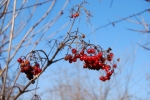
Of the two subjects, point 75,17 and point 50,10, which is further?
point 50,10

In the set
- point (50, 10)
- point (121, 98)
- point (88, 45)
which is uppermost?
point (121, 98)

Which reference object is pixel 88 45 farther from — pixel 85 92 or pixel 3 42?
pixel 85 92

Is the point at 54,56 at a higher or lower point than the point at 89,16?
lower

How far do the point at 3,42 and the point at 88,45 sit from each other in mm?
816

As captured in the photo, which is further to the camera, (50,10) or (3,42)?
(3,42)

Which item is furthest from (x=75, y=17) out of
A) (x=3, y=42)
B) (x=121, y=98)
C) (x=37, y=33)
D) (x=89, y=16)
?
(x=121, y=98)

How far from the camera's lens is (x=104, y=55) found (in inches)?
54.2

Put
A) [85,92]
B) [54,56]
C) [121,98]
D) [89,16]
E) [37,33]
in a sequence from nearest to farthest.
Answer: [54,56], [89,16], [37,33], [121,98], [85,92]

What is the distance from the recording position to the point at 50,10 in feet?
5.35

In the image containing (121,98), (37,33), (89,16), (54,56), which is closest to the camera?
(54,56)

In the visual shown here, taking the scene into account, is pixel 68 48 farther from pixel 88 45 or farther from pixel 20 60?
pixel 20 60

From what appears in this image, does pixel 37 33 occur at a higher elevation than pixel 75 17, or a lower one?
higher

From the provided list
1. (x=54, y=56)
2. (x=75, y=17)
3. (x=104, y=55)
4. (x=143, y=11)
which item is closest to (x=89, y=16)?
(x=75, y=17)

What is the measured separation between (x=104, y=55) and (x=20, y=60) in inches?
16.7
